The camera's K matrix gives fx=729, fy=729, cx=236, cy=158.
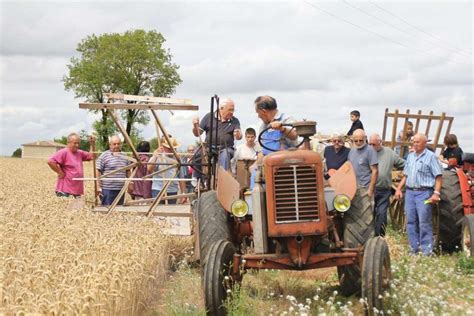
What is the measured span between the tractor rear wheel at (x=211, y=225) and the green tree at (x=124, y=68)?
50399 mm

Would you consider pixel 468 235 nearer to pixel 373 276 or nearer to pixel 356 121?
pixel 356 121

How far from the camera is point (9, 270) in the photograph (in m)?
6.20

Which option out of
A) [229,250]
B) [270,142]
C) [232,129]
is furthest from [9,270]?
[232,129]

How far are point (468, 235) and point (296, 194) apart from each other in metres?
4.39

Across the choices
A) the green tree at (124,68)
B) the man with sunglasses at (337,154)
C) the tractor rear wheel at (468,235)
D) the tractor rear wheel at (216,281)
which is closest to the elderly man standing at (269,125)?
the tractor rear wheel at (216,281)

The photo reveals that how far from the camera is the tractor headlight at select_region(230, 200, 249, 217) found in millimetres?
6887

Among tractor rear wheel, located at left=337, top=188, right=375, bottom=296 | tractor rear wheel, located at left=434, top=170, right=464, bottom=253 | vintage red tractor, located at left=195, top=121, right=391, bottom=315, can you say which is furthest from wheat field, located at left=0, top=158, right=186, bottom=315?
tractor rear wheel, located at left=434, top=170, right=464, bottom=253

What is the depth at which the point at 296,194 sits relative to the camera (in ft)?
21.2

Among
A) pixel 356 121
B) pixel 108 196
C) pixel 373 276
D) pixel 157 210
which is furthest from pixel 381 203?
pixel 373 276

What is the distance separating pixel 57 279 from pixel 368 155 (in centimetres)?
655

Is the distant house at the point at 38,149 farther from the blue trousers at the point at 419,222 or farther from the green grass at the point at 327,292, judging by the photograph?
the green grass at the point at 327,292

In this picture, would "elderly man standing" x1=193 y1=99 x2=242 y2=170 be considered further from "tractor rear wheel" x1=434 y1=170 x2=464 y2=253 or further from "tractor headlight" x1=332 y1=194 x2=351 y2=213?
"tractor headlight" x1=332 y1=194 x2=351 y2=213

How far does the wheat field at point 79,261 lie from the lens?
5.21 meters

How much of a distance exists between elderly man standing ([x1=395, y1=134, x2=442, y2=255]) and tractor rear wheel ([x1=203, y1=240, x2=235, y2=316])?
15.8ft
